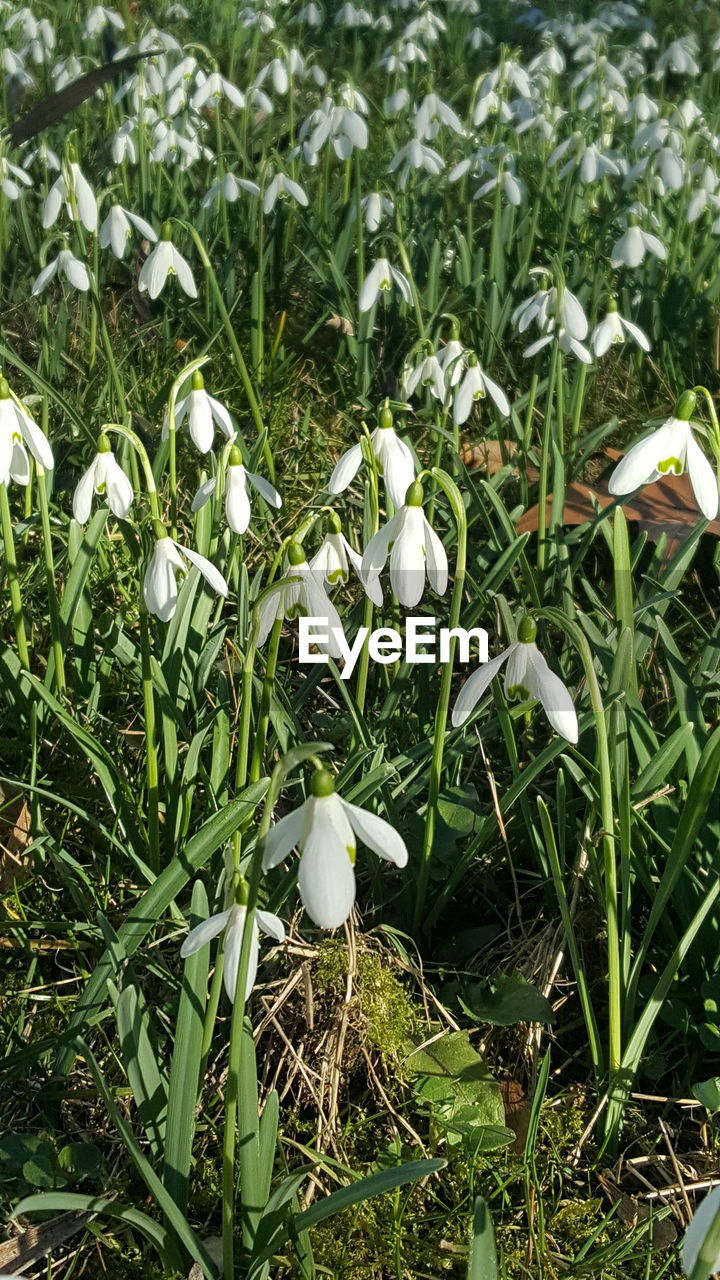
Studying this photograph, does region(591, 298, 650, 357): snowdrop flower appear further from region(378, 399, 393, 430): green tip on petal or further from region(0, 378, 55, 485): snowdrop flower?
region(0, 378, 55, 485): snowdrop flower

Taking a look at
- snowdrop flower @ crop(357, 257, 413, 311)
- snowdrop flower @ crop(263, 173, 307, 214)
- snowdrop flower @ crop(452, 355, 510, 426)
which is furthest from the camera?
snowdrop flower @ crop(263, 173, 307, 214)

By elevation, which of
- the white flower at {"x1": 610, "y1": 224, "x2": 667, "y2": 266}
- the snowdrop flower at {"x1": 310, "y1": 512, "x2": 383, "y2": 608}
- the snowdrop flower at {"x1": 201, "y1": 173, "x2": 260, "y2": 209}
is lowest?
the snowdrop flower at {"x1": 310, "y1": 512, "x2": 383, "y2": 608}

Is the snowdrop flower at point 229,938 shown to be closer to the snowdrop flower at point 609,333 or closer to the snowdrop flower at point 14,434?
the snowdrop flower at point 14,434

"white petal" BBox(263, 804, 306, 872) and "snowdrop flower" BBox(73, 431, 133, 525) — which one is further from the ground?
"snowdrop flower" BBox(73, 431, 133, 525)

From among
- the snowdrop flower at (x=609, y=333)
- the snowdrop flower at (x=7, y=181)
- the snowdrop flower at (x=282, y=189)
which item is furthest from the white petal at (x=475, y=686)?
the snowdrop flower at (x=7, y=181)

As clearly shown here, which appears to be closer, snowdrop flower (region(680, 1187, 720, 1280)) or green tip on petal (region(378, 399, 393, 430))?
snowdrop flower (region(680, 1187, 720, 1280))

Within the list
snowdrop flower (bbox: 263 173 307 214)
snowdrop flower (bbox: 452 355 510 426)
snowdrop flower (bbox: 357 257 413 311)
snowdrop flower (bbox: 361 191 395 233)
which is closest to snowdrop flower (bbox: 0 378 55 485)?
snowdrop flower (bbox: 452 355 510 426)

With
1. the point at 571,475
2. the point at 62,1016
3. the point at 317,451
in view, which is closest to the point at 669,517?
the point at 571,475

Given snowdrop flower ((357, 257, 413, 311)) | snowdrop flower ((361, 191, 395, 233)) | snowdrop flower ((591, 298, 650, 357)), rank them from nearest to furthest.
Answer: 1. snowdrop flower ((591, 298, 650, 357))
2. snowdrop flower ((357, 257, 413, 311))
3. snowdrop flower ((361, 191, 395, 233))
